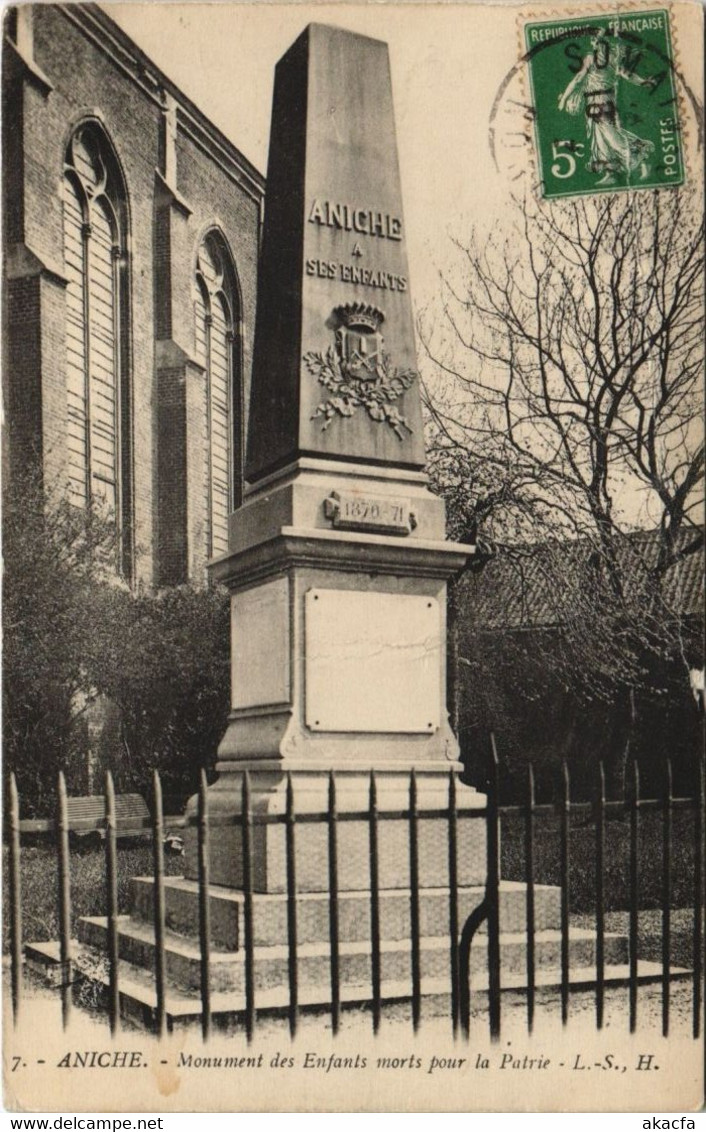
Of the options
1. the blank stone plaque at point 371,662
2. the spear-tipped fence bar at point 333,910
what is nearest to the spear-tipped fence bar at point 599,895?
the spear-tipped fence bar at point 333,910

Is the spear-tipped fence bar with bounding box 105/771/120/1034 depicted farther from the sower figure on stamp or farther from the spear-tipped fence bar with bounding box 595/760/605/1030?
the sower figure on stamp

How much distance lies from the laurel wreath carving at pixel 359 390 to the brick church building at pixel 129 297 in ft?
22.7

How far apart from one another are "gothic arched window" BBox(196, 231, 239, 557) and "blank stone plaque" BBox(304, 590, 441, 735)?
9.56 m

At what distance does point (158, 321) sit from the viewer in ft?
49.9

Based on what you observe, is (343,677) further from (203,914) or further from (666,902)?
(666,902)

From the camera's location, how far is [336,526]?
19.9ft

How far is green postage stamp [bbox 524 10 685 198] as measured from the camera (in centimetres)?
591

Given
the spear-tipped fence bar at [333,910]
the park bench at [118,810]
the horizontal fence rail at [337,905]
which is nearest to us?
the horizontal fence rail at [337,905]

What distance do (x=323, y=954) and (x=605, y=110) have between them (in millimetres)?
4481

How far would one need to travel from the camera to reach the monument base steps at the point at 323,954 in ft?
16.6

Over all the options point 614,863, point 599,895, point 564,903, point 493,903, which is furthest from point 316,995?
point 614,863

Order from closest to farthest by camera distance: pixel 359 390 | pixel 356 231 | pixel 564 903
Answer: pixel 564 903, pixel 359 390, pixel 356 231

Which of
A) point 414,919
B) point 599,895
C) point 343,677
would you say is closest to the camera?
point 414,919

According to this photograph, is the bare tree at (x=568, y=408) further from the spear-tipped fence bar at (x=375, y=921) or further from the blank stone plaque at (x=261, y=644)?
the spear-tipped fence bar at (x=375, y=921)
